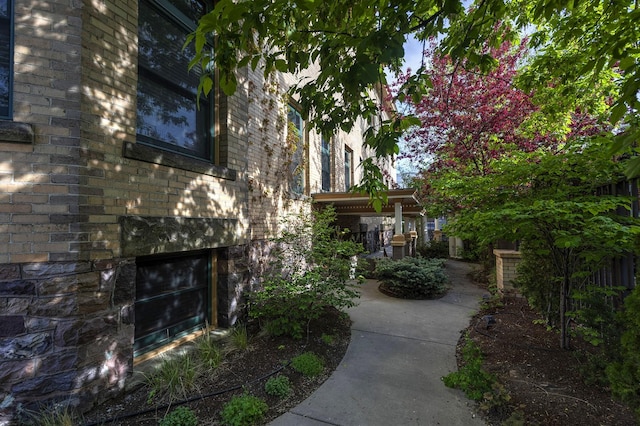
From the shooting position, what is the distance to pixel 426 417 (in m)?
2.74

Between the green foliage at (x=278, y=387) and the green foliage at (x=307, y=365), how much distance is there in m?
0.32

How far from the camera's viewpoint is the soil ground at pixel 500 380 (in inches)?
104

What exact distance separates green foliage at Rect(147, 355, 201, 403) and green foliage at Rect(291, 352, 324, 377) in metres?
1.08

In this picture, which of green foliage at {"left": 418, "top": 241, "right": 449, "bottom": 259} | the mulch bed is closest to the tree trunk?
the mulch bed

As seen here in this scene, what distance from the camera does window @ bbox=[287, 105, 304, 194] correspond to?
7227mm

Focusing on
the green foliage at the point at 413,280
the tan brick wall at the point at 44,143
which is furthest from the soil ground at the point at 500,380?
the green foliage at the point at 413,280

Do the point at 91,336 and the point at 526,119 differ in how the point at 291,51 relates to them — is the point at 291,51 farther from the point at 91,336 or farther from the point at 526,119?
the point at 526,119

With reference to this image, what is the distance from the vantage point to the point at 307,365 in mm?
3506

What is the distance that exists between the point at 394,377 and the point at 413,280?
146 inches

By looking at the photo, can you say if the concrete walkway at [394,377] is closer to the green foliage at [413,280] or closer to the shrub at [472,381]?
the shrub at [472,381]

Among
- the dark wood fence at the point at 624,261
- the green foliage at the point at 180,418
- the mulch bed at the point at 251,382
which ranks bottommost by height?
the mulch bed at the point at 251,382

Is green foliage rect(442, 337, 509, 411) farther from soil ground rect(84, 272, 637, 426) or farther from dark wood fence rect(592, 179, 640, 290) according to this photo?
dark wood fence rect(592, 179, 640, 290)

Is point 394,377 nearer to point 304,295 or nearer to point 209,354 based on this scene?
point 304,295

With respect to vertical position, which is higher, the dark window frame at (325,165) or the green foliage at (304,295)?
the dark window frame at (325,165)
